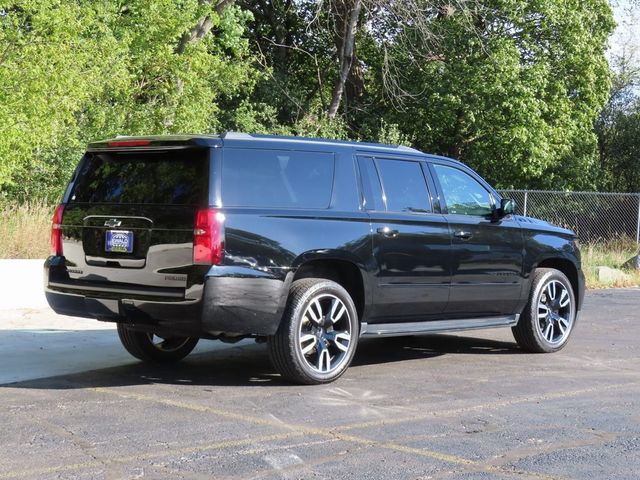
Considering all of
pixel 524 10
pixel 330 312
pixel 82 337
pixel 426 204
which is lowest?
pixel 82 337

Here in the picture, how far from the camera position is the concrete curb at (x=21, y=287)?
40.1 feet

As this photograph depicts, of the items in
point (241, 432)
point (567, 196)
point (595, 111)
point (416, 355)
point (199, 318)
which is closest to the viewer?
point (241, 432)

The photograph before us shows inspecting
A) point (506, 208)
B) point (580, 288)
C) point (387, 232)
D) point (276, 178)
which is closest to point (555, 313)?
point (580, 288)

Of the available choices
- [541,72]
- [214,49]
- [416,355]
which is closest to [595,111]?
[541,72]

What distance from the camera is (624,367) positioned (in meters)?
9.02

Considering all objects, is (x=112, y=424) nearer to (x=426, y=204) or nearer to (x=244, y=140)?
(x=244, y=140)

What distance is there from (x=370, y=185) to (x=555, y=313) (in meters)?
2.82

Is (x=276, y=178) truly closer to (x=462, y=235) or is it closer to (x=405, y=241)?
(x=405, y=241)

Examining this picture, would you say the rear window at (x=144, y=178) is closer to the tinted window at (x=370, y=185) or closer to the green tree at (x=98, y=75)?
the tinted window at (x=370, y=185)

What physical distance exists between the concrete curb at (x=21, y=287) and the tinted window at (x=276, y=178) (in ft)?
18.7

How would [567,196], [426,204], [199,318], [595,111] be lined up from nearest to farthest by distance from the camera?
[199,318] → [426,204] → [567,196] → [595,111]

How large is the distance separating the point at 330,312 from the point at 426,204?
1.60 meters

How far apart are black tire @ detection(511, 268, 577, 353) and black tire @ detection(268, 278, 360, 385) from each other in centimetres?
237

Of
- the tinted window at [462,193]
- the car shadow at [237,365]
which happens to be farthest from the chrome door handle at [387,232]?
the car shadow at [237,365]
